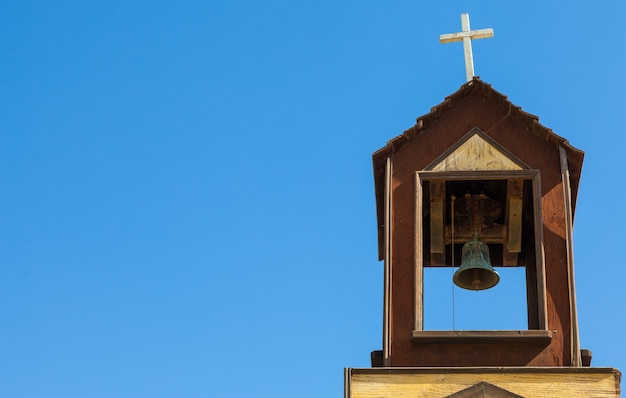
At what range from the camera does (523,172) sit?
15266mm

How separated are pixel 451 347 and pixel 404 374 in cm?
66

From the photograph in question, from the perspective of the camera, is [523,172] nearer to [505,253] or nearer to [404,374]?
[505,253]

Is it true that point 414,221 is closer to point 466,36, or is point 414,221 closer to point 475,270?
point 475,270

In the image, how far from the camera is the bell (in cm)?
1602

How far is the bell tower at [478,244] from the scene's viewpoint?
13.6m

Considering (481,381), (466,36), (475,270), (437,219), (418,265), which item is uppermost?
(466,36)

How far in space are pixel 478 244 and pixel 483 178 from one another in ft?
4.03

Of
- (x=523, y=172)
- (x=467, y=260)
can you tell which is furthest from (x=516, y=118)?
(x=467, y=260)

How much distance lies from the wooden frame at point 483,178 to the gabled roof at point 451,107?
448 mm

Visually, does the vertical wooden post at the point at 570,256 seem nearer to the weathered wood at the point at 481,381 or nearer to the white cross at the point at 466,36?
the weathered wood at the point at 481,381

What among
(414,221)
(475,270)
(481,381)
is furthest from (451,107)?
(481,381)

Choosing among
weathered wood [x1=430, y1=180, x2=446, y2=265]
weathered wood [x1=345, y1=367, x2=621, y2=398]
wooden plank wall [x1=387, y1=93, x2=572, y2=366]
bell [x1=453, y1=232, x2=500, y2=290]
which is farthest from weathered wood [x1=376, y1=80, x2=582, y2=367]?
bell [x1=453, y1=232, x2=500, y2=290]

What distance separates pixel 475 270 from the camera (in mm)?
16219

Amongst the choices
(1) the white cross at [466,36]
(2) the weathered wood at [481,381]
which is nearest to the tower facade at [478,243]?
(2) the weathered wood at [481,381]
